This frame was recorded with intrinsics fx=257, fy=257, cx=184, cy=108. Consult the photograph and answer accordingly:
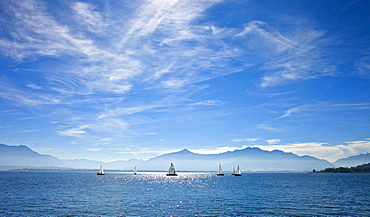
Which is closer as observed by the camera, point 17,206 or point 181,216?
point 181,216

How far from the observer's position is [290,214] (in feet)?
156

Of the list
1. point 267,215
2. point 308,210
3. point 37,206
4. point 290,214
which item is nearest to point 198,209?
point 267,215

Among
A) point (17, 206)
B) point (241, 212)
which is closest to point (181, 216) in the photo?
point (241, 212)

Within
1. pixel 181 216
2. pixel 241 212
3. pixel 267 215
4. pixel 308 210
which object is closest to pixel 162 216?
pixel 181 216

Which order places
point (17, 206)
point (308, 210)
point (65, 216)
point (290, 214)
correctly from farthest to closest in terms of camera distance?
point (17, 206) < point (308, 210) < point (290, 214) < point (65, 216)

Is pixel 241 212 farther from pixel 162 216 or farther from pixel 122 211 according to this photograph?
pixel 122 211

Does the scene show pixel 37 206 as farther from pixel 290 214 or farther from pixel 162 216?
pixel 290 214

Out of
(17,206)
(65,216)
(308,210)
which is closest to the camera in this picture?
(65,216)

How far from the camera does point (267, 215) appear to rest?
152 feet

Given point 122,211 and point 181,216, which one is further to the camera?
point 122,211

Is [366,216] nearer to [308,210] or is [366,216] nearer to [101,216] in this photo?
[308,210]

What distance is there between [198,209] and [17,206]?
128 feet

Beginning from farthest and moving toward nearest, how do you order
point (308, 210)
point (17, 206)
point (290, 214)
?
point (17, 206)
point (308, 210)
point (290, 214)

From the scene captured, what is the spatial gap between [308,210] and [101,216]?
3978 cm
